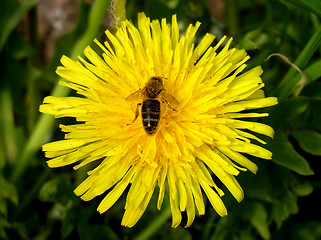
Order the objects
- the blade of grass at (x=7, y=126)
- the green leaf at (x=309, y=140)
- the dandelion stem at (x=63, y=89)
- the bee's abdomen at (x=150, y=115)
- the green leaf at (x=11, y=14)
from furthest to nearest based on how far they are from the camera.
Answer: the blade of grass at (x=7, y=126)
the green leaf at (x=11, y=14)
the dandelion stem at (x=63, y=89)
the green leaf at (x=309, y=140)
the bee's abdomen at (x=150, y=115)

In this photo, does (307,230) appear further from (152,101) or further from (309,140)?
(152,101)

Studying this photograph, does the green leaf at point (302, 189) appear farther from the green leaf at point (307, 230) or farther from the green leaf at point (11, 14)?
the green leaf at point (11, 14)

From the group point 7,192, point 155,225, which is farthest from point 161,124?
point 7,192

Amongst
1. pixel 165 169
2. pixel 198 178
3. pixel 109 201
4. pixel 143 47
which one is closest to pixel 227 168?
pixel 198 178

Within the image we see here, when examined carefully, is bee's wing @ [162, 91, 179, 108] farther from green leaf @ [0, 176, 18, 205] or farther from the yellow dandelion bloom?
green leaf @ [0, 176, 18, 205]

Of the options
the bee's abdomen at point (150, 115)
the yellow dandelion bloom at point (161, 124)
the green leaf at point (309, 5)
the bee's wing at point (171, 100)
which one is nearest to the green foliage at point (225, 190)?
the green leaf at point (309, 5)

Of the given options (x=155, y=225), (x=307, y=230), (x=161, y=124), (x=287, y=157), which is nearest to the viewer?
(x=161, y=124)
